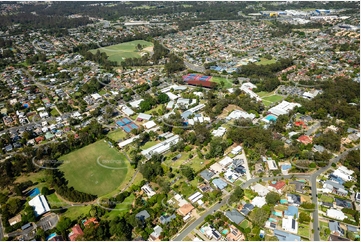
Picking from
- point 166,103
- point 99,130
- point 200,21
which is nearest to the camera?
point 99,130

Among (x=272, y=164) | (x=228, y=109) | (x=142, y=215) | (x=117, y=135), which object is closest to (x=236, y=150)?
(x=272, y=164)

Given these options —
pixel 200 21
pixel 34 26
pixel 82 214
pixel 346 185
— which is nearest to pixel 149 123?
pixel 82 214

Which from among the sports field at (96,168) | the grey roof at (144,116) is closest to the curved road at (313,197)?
the sports field at (96,168)

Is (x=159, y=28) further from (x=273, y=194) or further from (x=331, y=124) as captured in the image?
(x=273, y=194)

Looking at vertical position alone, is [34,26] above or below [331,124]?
above

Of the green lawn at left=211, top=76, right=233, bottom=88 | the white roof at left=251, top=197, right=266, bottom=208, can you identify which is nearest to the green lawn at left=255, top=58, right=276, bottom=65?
the green lawn at left=211, top=76, right=233, bottom=88

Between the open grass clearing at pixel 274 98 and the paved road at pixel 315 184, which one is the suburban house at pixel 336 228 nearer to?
the paved road at pixel 315 184
